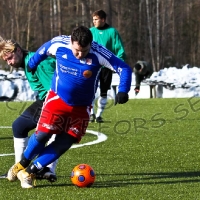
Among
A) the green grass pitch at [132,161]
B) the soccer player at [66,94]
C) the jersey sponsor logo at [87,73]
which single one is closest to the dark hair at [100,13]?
the green grass pitch at [132,161]

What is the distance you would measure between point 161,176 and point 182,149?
248 cm

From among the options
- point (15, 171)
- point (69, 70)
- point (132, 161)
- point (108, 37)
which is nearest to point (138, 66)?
point (108, 37)

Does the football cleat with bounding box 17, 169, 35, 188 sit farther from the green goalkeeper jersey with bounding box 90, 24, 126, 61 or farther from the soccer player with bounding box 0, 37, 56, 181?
the green goalkeeper jersey with bounding box 90, 24, 126, 61

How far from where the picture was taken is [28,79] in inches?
295

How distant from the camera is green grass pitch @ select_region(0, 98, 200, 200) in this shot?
6.67 metres

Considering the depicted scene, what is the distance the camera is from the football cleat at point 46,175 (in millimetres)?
7125

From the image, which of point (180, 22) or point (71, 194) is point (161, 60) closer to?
point (180, 22)

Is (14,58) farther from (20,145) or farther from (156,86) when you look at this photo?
(156,86)

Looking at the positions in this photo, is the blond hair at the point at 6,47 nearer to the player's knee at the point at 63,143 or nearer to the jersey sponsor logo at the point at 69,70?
the jersey sponsor logo at the point at 69,70

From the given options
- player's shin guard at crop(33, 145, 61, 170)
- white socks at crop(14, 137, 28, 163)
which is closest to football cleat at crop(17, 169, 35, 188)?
player's shin guard at crop(33, 145, 61, 170)

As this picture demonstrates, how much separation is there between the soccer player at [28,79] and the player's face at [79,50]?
2.49ft

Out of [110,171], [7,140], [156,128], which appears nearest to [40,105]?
[110,171]

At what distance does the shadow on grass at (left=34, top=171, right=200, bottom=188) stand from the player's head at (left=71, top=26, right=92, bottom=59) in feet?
4.53

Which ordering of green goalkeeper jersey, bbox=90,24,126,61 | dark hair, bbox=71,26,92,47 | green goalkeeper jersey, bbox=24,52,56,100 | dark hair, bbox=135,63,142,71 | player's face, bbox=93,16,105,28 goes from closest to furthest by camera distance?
dark hair, bbox=71,26,92,47 < green goalkeeper jersey, bbox=24,52,56,100 < player's face, bbox=93,16,105,28 < green goalkeeper jersey, bbox=90,24,126,61 < dark hair, bbox=135,63,142,71
